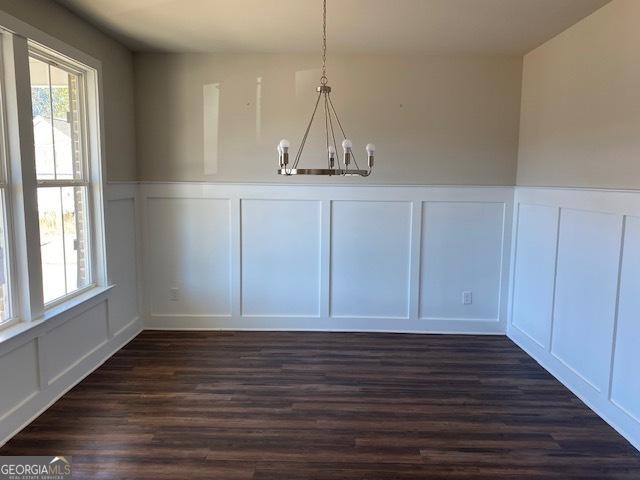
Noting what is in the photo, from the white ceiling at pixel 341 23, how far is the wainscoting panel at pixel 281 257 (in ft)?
4.89

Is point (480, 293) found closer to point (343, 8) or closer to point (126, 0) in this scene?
→ point (343, 8)

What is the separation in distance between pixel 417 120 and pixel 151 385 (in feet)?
10.8

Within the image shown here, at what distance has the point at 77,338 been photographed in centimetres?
326

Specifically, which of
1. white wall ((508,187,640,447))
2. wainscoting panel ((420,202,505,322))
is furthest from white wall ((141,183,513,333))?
white wall ((508,187,640,447))

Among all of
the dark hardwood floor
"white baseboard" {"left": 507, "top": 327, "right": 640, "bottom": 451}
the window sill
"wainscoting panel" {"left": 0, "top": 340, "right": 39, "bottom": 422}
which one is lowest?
the dark hardwood floor

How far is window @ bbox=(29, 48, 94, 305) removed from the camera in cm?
295

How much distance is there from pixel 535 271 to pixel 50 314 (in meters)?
3.81

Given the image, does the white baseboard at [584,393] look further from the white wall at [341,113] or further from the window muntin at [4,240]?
the window muntin at [4,240]

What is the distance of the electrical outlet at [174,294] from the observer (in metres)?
4.44

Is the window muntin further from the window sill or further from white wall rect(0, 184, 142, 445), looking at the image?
white wall rect(0, 184, 142, 445)

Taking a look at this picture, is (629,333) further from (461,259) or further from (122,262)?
(122,262)

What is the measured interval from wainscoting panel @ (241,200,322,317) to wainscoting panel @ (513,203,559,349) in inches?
75.4

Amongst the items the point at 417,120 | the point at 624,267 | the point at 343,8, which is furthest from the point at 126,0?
the point at 624,267

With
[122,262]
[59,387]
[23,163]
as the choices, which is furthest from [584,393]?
[23,163]
